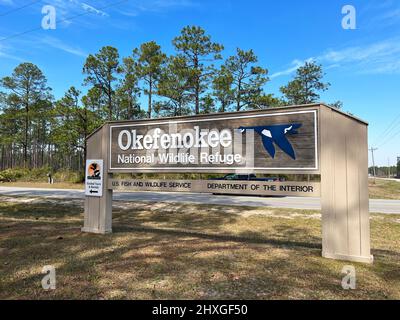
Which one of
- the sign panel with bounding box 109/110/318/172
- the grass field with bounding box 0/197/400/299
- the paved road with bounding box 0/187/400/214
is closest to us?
the grass field with bounding box 0/197/400/299

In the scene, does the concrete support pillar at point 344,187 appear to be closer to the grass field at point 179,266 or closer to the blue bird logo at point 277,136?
the grass field at point 179,266

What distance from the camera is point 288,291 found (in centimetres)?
357

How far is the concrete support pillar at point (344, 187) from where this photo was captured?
4.84m

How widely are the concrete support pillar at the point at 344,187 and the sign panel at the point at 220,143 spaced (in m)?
0.24

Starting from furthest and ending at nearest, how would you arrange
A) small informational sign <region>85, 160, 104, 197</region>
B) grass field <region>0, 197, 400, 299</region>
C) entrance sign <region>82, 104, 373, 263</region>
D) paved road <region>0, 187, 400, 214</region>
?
paved road <region>0, 187, 400, 214</region>, small informational sign <region>85, 160, 104, 197</region>, entrance sign <region>82, 104, 373, 263</region>, grass field <region>0, 197, 400, 299</region>

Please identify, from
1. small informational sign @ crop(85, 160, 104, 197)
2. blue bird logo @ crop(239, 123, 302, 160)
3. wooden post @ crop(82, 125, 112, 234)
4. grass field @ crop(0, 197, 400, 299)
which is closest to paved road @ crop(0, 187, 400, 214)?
grass field @ crop(0, 197, 400, 299)

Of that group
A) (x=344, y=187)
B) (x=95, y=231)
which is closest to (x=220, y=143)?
(x=344, y=187)

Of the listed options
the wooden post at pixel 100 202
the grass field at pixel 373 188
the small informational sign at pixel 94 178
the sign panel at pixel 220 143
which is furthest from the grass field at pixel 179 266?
the grass field at pixel 373 188

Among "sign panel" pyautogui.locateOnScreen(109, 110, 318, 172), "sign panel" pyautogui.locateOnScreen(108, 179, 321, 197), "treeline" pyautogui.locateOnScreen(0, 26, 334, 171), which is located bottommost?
"sign panel" pyautogui.locateOnScreen(108, 179, 321, 197)

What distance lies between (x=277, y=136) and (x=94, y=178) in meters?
4.39

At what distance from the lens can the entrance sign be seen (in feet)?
16.1

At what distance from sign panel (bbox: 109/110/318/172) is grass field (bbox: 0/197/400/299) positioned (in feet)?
5.10

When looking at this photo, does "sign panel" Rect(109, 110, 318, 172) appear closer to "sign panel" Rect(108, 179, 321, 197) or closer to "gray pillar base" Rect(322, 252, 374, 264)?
"sign panel" Rect(108, 179, 321, 197)
